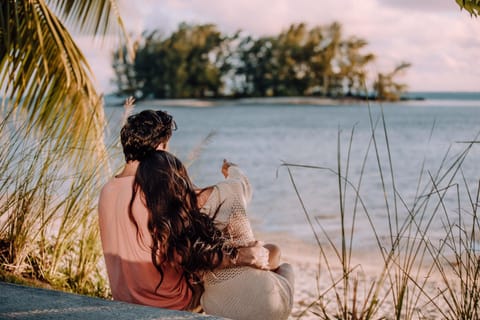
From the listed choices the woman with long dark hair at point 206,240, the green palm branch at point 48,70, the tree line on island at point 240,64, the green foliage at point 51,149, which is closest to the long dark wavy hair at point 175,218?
the woman with long dark hair at point 206,240

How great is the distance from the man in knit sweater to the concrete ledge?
29cm

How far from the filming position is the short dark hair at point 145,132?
249cm

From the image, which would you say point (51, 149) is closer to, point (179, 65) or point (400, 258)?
point (400, 258)

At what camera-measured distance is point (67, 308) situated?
7.13ft

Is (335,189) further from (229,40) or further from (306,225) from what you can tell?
(229,40)

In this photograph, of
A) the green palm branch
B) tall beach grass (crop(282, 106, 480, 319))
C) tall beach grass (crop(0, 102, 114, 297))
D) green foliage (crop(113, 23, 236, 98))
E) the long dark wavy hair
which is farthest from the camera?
green foliage (crop(113, 23, 236, 98))

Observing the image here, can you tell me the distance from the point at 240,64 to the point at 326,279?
215 ft

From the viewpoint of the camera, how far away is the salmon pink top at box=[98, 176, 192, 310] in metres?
2.51

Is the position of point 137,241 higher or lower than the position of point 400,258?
higher

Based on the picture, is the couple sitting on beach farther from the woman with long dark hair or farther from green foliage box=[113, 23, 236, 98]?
green foliage box=[113, 23, 236, 98]

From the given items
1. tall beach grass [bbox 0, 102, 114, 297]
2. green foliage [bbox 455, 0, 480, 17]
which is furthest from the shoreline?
green foliage [bbox 455, 0, 480, 17]

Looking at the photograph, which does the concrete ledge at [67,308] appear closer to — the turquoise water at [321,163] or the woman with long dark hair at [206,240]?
the woman with long dark hair at [206,240]

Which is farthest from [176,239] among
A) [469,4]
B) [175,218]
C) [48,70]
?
[48,70]

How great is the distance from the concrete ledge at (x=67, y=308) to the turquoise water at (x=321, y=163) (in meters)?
0.65
